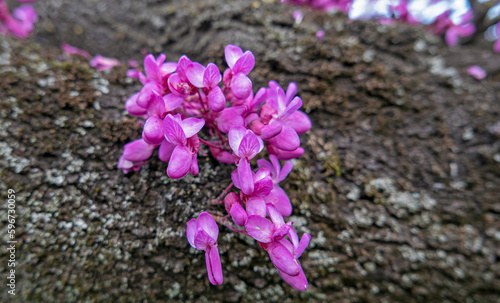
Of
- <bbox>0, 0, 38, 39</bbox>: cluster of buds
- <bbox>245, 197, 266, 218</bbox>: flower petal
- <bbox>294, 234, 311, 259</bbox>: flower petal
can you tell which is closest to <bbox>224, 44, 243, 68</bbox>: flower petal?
<bbox>245, 197, 266, 218</bbox>: flower petal

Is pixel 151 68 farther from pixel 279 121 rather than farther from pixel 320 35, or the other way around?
pixel 320 35

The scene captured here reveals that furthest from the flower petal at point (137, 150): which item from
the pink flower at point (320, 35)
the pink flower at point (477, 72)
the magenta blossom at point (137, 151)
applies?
the pink flower at point (477, 72)

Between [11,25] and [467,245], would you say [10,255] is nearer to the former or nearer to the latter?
[11,25]

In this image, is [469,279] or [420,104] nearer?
[469,279]

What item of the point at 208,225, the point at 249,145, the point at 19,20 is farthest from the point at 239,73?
the point at 19,20

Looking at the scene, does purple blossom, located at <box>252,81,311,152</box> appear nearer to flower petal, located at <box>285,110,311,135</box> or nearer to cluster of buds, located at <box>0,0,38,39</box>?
flower petal, located at <box>285,110,311,135</box>

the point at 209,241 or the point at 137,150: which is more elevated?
the point at 137,150

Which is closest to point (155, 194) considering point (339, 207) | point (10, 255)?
point (10, 255)
